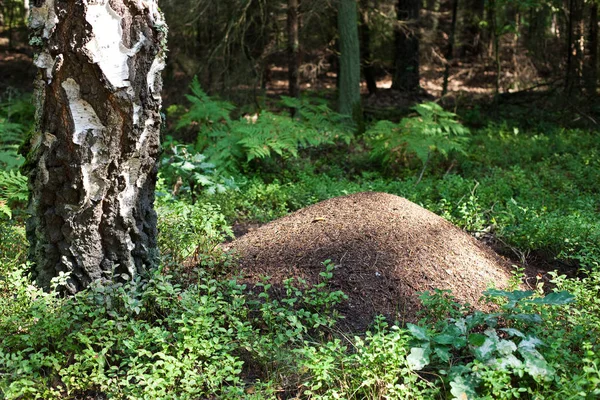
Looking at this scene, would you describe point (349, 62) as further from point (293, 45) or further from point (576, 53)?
point (576, 53)

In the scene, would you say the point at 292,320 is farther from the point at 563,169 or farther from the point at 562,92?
the point at 562,92

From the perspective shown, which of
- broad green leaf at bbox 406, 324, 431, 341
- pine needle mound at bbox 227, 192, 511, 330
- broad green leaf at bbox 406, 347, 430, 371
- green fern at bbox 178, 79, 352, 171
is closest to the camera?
broad green leaf at bbox 406, 347, 430, 371

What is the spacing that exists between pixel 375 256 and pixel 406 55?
10.5 metres

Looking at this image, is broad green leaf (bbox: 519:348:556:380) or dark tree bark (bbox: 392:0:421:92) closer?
broad green leaf (bbox: 519:348:556:380)

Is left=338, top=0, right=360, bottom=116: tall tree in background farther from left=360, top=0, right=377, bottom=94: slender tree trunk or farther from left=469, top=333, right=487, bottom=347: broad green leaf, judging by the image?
left=469, top=333, right=487, bottom=347: broad green leaf

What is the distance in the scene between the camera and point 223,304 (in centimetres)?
358

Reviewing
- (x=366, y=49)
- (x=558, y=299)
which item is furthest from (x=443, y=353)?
(x=366, y=49)

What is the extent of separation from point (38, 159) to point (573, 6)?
1164cm

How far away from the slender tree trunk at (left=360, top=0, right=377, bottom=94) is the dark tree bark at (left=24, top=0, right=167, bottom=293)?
9094 millimetres

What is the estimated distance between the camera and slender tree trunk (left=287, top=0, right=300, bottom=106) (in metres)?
9.95

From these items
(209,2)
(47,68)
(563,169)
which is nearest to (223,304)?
(47,68)

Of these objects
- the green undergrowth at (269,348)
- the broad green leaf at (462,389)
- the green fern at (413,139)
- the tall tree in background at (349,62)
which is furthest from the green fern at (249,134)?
the broad green leaf at (462,389)

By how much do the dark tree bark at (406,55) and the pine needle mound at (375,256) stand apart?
370 inches

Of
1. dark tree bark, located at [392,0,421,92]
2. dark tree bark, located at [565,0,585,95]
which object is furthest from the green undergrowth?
dark tree bark, located at [392,0,421,92]
